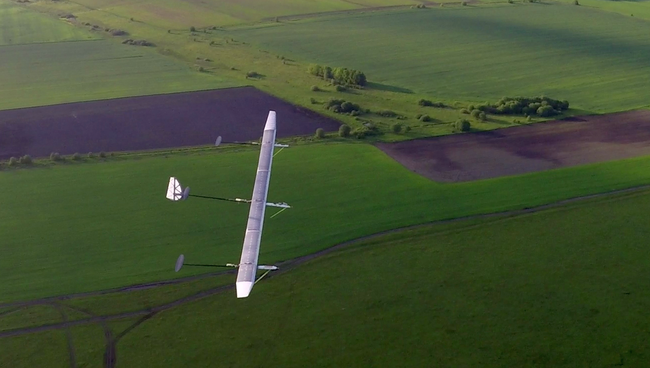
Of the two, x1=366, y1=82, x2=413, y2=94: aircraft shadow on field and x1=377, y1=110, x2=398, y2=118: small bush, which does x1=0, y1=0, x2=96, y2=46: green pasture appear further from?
x1=377, y1=110, x2=398, y2=118: small bush

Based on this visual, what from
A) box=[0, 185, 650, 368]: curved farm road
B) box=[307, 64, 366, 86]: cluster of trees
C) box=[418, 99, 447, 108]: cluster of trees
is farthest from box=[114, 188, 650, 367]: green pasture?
box=[307, 64, 366, 86]: cluster of trees

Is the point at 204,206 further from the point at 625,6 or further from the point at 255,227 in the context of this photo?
the point at 625,6

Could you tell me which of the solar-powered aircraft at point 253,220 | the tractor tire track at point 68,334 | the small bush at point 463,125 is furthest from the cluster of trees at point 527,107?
the tractor tire track at point 68,334

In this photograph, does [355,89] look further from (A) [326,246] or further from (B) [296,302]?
(B) [296,302]

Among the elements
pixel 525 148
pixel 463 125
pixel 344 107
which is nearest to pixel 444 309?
pixel 525 148

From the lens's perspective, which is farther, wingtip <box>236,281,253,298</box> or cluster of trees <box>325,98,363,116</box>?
cluster of trees <box>325,98,363,116</box>

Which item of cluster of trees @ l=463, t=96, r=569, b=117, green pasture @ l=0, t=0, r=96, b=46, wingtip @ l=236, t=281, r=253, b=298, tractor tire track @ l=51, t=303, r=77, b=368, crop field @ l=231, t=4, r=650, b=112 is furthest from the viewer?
green pasture @ l=0, t=0, r=96, b=46
